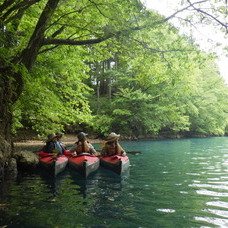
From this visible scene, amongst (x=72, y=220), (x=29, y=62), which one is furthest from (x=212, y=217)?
(x=29, y=62)

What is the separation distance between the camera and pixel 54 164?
7719 mm

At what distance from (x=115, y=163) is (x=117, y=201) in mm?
3205

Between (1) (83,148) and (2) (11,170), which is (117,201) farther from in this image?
(2) (11,170)

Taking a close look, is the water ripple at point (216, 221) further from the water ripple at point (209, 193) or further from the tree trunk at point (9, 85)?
the tree trunk at point (9, 85)

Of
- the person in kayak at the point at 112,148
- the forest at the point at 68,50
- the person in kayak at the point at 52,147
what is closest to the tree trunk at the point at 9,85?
the forest at the point at 68,50

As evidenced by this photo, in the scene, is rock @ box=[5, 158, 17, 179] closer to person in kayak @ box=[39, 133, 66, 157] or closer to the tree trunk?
the tree trunk

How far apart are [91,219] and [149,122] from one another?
2160 cm

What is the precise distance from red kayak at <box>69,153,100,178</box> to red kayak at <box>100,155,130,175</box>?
32 centimetres

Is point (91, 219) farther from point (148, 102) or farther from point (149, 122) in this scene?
point (148, 102)

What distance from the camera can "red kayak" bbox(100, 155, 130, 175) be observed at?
25.8 ft

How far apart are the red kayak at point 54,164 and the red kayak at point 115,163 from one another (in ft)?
4.64

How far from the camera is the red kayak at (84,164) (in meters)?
7.40

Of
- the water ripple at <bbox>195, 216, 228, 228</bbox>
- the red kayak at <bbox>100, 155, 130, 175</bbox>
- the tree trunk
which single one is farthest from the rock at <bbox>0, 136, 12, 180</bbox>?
the water ripple at <bbox>195, 216, 228, 228</bbox>

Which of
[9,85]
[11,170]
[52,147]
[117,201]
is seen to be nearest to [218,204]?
[117,201]
